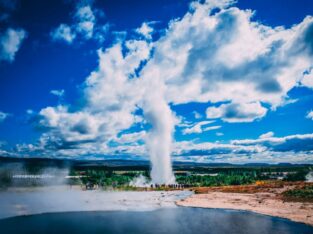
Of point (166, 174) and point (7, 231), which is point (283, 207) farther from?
point (166, 174)

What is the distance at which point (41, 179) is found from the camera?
13262cm

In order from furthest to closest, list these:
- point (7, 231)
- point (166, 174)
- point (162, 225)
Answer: point (166, 174)
point (162, 225)
point (7, 231)

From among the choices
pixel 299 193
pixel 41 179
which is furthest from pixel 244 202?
pixel 41 179

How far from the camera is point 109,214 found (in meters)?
43.6

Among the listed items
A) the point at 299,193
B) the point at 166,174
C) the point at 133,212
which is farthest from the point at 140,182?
the point at 133,212

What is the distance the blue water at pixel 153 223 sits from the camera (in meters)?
33.2

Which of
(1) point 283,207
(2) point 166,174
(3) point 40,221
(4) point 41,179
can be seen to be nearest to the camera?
(3) point 40,221

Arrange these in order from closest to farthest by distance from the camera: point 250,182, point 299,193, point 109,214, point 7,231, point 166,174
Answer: point 7,231 → point 109,214 → point 299,193 → point 250,182 → point 166,174

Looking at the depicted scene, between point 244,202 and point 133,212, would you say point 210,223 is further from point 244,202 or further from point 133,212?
point 244,202

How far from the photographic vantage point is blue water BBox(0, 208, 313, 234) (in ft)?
109

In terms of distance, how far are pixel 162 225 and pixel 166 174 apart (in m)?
86.3

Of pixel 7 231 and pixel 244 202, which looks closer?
pixel 7 231

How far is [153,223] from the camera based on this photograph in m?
36.8

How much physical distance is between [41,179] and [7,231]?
346 ft
